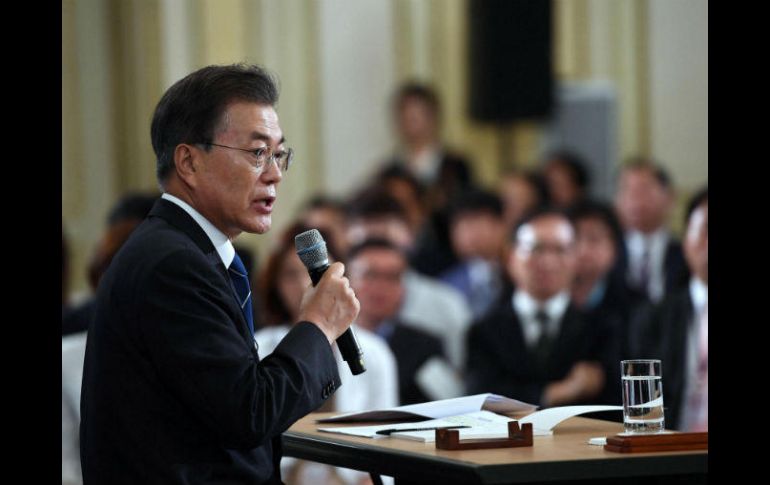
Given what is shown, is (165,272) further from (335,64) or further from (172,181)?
(335,64)

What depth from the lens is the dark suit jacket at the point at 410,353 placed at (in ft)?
19.4

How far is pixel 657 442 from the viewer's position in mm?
2588

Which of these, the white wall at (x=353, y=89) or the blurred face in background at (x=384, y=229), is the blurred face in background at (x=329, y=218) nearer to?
the blurred face in background at (x=384, y=229)

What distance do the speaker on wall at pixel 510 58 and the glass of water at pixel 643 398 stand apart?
8365 millimetres

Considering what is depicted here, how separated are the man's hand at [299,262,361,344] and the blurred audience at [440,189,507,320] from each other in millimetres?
5125

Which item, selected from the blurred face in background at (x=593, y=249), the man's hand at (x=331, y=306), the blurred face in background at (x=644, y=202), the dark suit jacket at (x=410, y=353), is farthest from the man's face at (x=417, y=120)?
the man's hand at (x=331, y=306)

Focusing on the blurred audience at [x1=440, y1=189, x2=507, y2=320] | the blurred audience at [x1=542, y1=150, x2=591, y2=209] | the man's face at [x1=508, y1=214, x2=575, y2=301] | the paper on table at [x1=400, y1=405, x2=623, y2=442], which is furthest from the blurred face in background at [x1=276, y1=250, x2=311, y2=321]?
the blurred audience at [x1=542, y1=150, x2=591, y2=209]

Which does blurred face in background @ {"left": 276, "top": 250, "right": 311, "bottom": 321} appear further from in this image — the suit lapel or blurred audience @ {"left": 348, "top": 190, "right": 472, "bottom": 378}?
the suit lapel

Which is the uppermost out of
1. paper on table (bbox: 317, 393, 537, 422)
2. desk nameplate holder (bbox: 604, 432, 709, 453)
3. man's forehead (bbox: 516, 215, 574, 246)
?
desk nameplate holder (bbox: 604, 432, 709, 453)

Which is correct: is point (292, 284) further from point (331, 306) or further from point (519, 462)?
point (519, 462)

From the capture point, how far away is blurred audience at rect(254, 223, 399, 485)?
4.89m

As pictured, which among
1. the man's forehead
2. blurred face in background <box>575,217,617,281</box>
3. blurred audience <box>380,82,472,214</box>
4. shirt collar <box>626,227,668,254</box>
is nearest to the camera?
the man's forehead
